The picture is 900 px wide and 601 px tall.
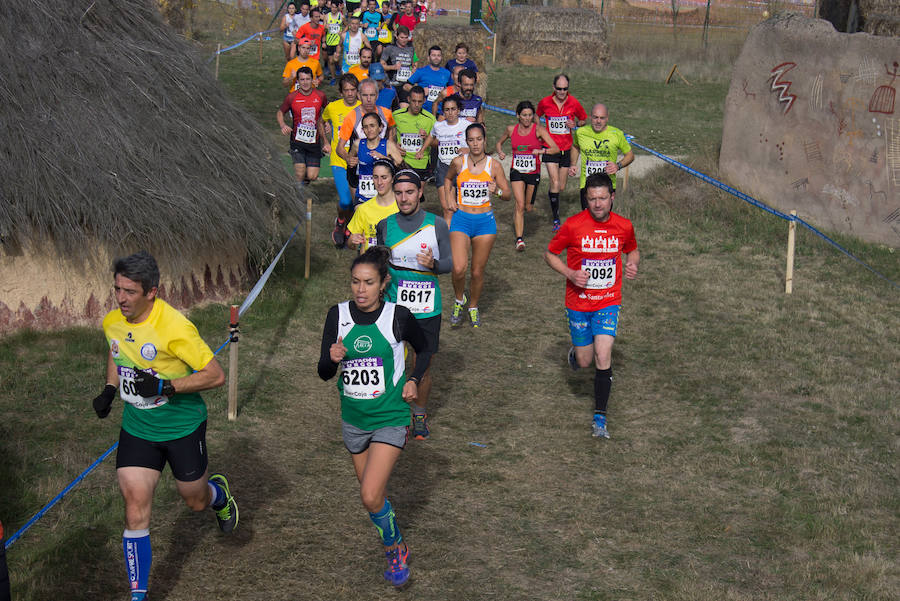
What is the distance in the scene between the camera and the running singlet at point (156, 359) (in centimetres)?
548

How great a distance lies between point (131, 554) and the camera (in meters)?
5.40

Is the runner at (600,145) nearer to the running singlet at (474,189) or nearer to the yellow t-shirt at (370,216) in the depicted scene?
the running singlet at (474,189)

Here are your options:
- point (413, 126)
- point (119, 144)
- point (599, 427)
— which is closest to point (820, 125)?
point (413, 126)

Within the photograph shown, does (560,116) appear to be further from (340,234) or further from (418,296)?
(418,296)

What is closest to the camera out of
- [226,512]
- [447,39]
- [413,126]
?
[226,512]

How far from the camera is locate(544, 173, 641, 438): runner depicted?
319 inches

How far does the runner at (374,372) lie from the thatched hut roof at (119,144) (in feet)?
14.8

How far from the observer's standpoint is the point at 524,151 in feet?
42.2

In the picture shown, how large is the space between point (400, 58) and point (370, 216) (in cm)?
1066

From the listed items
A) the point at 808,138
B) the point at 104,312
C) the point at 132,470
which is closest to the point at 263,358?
the point at 104,312

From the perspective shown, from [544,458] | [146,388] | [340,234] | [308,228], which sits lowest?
[340,234]

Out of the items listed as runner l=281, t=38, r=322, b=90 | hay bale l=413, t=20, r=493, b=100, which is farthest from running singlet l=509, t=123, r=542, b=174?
hay bale l=413, t=20, r=493, b=100

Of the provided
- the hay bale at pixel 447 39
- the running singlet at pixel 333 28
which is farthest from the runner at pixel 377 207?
the hay bale at pixel 447 39

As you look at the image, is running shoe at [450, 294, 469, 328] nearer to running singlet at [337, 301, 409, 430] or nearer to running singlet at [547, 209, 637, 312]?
running singlet at [547, 209, 637, 312]
